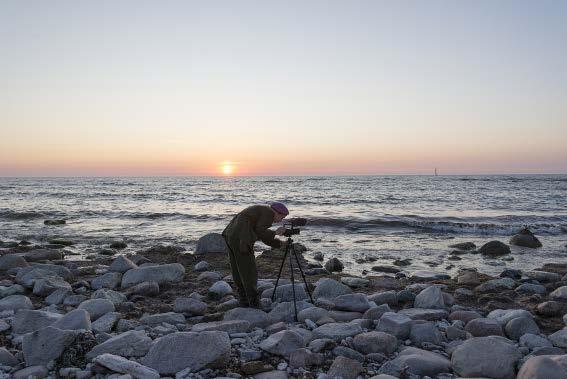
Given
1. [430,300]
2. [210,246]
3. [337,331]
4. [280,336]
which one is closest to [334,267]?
[210,246]

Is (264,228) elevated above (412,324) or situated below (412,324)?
above

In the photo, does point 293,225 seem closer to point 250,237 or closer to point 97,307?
point 250,237

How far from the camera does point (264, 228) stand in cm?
667

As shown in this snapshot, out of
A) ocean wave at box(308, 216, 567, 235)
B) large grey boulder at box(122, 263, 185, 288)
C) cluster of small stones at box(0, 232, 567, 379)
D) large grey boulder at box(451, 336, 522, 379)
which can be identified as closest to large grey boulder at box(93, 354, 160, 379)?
cluster of small stones at box(0, 232, 567, 379)

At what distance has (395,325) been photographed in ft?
19.4

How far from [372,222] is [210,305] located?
1590 centimetres

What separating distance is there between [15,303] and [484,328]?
7.00 m

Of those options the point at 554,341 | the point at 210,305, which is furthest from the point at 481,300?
the point at 210,305

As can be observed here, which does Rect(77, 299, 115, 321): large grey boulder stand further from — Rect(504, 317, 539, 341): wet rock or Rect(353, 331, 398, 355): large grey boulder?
Rect(504, 317, 539, 341): wet rock

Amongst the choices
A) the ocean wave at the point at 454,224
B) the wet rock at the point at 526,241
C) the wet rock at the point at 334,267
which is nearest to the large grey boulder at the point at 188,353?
the wet rock at the point at 334,267

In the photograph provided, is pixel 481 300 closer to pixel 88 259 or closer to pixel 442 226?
pixel 88 259

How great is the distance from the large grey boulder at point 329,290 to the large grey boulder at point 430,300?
4.02 ft

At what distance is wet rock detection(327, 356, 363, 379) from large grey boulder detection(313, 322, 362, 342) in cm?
82

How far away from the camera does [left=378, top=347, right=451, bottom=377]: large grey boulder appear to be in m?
4.80
